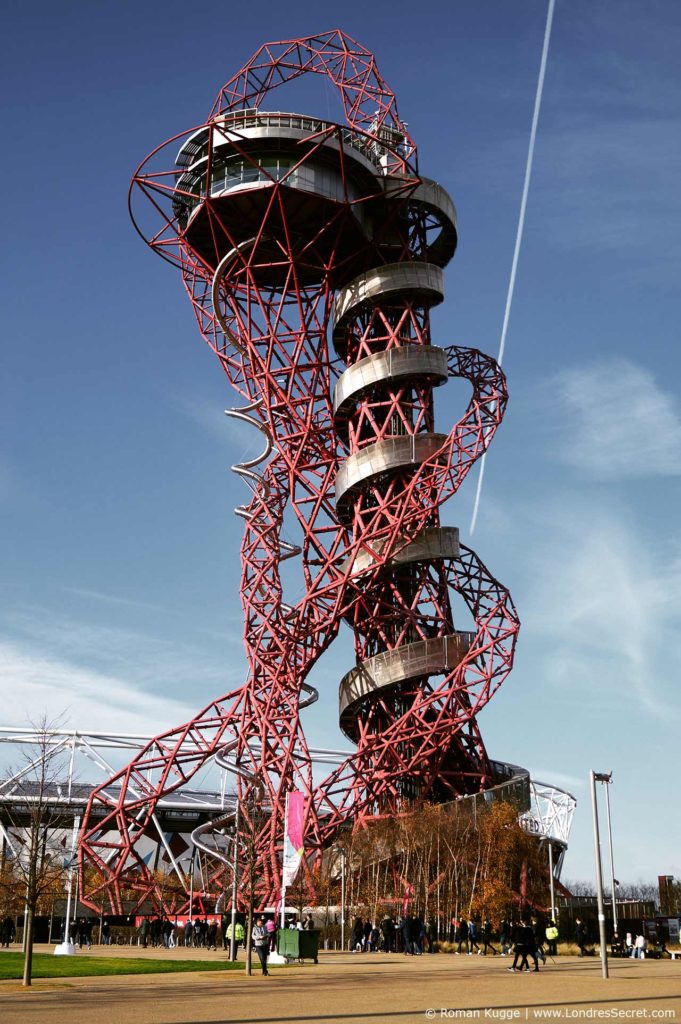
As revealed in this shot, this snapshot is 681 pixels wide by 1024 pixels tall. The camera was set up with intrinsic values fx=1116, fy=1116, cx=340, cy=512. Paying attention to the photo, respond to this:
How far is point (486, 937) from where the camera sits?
41969mm

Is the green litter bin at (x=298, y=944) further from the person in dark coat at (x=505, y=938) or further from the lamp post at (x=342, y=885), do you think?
the lamp post at (x=342, y=885)

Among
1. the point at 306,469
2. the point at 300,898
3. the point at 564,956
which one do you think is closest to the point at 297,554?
the point at 306,469

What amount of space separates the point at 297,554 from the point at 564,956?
24.6 meters

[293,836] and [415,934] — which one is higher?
[293,836]

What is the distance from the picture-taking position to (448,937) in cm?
4594

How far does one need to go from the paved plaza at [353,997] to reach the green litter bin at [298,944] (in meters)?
1.87

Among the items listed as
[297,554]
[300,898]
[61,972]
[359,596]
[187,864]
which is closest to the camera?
[61,972]

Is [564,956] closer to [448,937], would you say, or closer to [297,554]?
[448,937]

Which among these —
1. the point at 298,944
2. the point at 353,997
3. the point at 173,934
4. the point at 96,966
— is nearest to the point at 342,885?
the point at 173,934

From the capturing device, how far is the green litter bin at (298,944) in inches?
1225

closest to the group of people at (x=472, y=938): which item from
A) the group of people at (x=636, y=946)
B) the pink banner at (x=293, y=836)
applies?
the group of people at (x=636, y=946)

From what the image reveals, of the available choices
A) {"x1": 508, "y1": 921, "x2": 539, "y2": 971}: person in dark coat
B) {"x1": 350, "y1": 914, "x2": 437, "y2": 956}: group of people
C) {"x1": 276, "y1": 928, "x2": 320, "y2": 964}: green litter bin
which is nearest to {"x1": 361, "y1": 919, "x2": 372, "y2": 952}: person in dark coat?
{"x1": 350, "y1": 914, "x2": 437, "y2": 956}: group of people

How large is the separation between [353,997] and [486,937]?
24303 mm

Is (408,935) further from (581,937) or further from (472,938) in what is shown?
(581,937)
